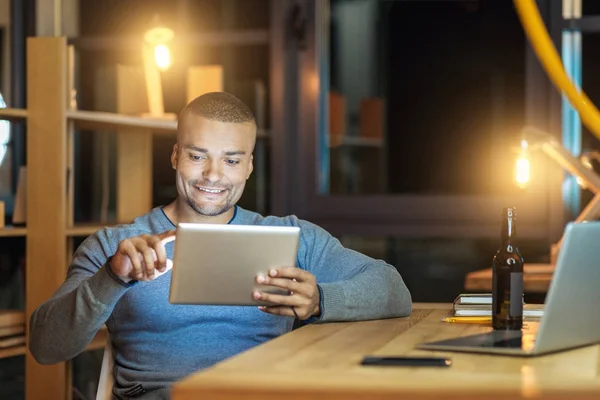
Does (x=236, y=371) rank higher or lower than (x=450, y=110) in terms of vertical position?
lower

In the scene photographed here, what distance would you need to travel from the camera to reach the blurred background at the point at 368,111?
407 cm

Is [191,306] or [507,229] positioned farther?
[191,306]

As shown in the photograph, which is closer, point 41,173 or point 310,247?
point 310,247

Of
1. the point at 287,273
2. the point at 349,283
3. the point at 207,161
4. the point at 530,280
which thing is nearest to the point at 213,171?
the point at 207,161

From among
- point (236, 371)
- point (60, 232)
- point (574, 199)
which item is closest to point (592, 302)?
point (236, 371)

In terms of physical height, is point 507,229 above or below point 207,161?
below

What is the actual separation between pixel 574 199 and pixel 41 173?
83.9 inches

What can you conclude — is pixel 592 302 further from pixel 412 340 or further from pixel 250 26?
pixel 250 26

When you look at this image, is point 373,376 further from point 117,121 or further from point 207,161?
point 117,121

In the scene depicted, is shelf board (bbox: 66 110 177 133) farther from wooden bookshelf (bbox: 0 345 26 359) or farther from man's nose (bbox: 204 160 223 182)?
man's nose (bbox: 204 160 223 182)

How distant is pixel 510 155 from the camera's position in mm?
4270

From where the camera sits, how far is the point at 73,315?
199 centimetres

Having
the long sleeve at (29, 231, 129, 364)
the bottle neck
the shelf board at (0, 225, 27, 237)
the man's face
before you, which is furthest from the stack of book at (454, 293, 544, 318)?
the shelf board at (0, 225, 27, 237)

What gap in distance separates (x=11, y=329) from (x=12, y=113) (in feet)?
2.29
